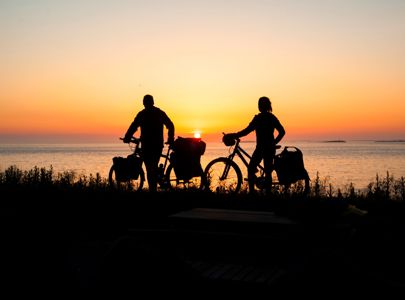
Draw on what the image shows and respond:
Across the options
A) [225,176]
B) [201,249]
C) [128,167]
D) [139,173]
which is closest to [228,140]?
[225,176]

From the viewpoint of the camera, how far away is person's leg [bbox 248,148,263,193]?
11945 millimetres

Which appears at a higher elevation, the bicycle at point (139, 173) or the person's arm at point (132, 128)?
the person's arm at point (132, 128)

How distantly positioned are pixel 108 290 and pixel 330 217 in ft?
7.74

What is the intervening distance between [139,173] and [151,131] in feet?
5.30

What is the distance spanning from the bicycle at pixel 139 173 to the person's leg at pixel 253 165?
122cm

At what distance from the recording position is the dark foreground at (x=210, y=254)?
3359 mm

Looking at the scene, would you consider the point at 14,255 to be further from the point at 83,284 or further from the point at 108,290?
the point at 108,290

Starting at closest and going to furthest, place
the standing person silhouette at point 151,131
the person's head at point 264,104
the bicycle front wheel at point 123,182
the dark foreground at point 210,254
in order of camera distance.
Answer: the dark foreground at point 210,254 < the person's head at point 264,104 < the standing person silhouette at point 151,131 < the bicycle front wheel at point 123,182

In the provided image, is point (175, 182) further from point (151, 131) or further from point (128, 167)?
point (151, 131)

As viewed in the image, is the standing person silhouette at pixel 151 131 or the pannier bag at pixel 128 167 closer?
the standing person silhouette at pixel 151 131

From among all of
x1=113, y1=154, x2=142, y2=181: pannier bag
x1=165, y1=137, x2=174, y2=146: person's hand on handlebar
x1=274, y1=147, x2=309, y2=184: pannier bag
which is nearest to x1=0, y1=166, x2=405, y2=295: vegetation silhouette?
x1=274, y1=147, x2=309, y2=184: pannier bag

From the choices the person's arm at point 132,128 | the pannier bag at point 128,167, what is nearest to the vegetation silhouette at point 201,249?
the person's arm at point 132,128

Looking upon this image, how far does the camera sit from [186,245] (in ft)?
17.7

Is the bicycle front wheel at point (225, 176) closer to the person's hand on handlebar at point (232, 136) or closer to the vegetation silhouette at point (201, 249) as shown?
the person's hand on handlebar at point (232, 136)
